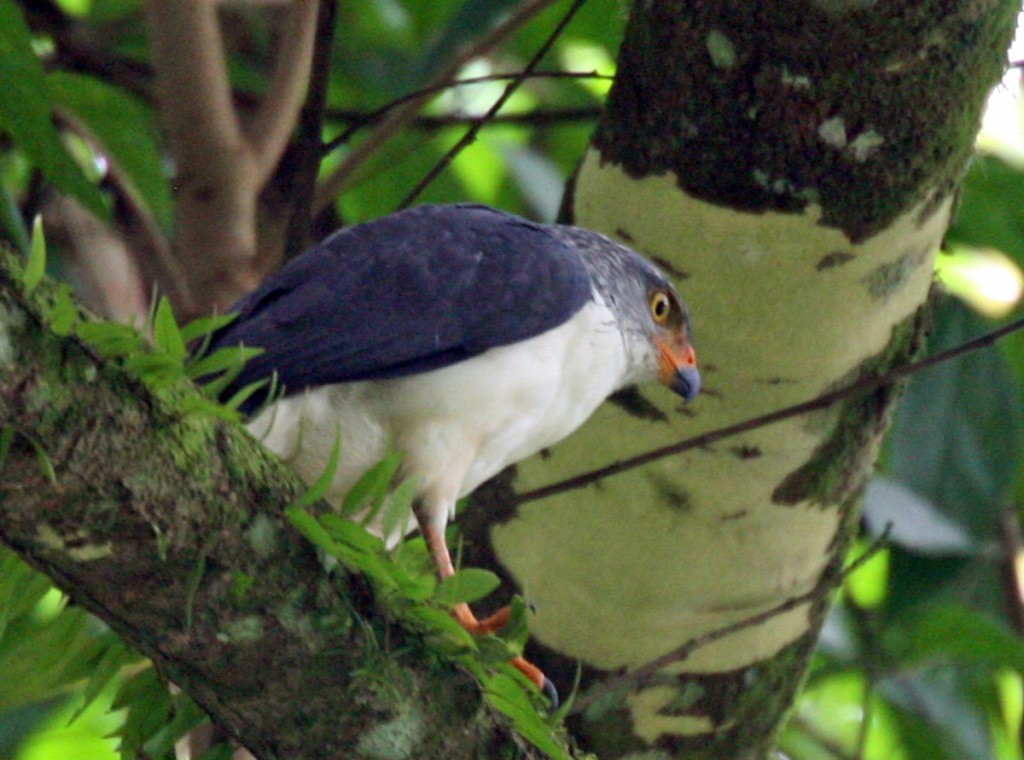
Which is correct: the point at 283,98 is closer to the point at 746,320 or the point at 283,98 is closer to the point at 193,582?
the point at 746,320

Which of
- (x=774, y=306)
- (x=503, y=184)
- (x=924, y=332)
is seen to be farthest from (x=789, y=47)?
(x=503, y=184)

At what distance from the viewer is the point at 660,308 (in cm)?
323

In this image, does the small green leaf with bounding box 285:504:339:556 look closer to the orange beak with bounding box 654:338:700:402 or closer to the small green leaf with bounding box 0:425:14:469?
the small green leaf with bounding box 0:425:14:469

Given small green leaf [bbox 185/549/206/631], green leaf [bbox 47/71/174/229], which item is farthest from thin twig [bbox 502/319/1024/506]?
green leaf [bbox 47/71/174/229]

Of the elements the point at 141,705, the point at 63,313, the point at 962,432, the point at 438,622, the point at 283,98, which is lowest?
the point at 962,432

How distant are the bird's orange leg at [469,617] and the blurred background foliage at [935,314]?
3.38 feet

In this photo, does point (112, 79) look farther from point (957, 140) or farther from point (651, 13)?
point (957, 140)

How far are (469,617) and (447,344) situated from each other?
A: 0.58 m

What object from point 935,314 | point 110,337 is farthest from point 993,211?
point 110,337

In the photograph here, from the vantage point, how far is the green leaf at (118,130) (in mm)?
4055

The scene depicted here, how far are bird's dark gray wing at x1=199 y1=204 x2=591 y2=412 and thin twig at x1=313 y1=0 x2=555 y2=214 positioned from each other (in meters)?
0.52

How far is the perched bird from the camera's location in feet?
9.44

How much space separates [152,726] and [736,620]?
1.27 m

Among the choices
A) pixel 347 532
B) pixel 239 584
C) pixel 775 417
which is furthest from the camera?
pixel 775 417
